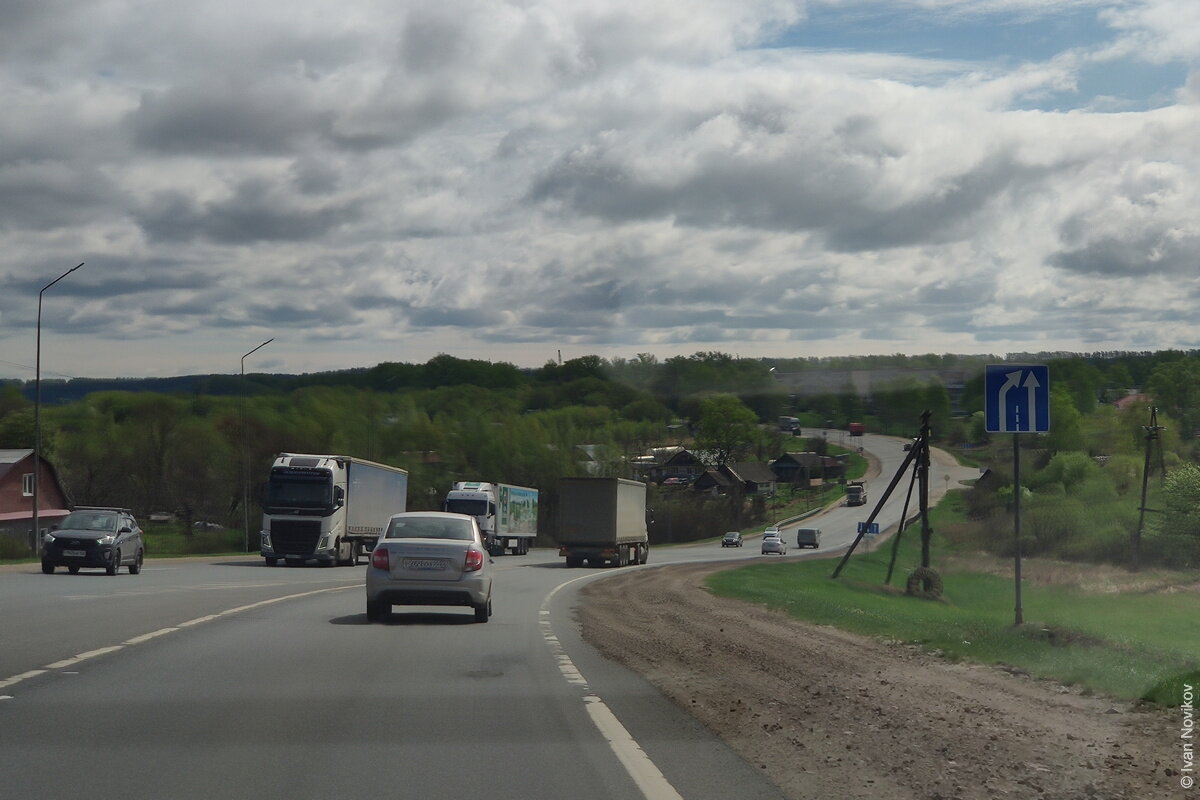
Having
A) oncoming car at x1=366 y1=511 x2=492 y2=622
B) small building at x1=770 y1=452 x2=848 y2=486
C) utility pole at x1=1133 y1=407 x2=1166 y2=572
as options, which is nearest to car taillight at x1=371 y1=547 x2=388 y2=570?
oncoming car at x1=366 y1=511 x2=492 y2=622

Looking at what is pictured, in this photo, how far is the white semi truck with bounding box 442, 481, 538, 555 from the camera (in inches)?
2566

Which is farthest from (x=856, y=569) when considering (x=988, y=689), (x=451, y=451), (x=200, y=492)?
(x=988, y=689)

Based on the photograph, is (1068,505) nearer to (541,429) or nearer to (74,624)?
(74,624)

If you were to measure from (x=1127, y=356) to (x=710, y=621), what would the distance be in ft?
25.3

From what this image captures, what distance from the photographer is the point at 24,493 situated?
254ft

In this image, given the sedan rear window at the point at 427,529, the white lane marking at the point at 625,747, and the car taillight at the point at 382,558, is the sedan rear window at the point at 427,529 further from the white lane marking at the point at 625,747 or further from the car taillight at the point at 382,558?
the white lane marking at the point at 625,747

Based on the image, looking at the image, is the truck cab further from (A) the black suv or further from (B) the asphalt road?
(B) the asphalt road

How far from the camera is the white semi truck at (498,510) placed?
2566 inches

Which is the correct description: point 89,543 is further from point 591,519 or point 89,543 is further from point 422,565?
point 591,519

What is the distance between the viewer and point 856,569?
60094mm

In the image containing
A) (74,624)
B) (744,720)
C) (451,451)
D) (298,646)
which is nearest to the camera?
(744,720)

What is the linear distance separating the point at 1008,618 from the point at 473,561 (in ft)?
47.8

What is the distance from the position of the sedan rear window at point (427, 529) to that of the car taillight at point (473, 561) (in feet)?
1.23

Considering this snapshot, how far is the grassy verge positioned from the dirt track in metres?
0.63
